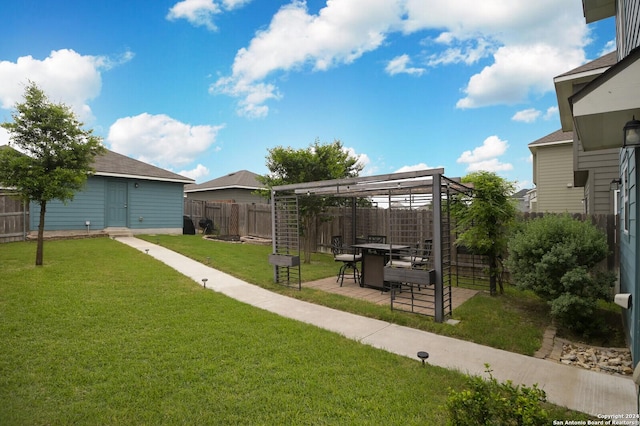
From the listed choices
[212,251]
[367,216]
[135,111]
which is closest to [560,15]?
[367,216]

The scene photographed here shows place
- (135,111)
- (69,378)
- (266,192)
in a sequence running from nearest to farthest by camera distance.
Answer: (69,378), (266,192), (135,111)

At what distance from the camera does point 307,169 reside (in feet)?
34.1

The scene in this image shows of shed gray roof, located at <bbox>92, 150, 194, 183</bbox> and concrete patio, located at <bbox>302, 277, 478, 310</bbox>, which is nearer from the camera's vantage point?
concrete patio, located at <bbox>302, 277, 478, 310</bbox>

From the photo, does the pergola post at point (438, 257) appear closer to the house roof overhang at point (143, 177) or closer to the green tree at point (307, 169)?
the green tree at point (307, 169)

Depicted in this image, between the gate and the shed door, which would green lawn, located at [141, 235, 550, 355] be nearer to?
the gate

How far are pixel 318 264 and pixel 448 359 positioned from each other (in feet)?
21.6

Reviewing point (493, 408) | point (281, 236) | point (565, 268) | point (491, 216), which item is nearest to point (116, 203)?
point (281, 236)

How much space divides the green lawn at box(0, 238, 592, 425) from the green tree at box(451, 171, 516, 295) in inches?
145

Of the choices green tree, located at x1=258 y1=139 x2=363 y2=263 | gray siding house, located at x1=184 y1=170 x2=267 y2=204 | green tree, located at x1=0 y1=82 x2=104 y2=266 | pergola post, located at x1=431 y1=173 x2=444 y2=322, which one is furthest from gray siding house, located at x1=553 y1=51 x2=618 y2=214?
gray siding house, located at x1=184 y1=170 x2=267 y2=204

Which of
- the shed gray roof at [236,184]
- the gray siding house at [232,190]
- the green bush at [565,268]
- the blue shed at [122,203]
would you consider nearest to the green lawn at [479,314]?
the green bush at [565,268]

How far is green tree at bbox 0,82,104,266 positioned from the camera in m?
7.57

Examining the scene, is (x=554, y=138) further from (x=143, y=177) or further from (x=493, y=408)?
(x=143, y=177)

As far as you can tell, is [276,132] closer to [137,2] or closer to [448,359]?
[137,2]

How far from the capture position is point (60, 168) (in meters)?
7.87
